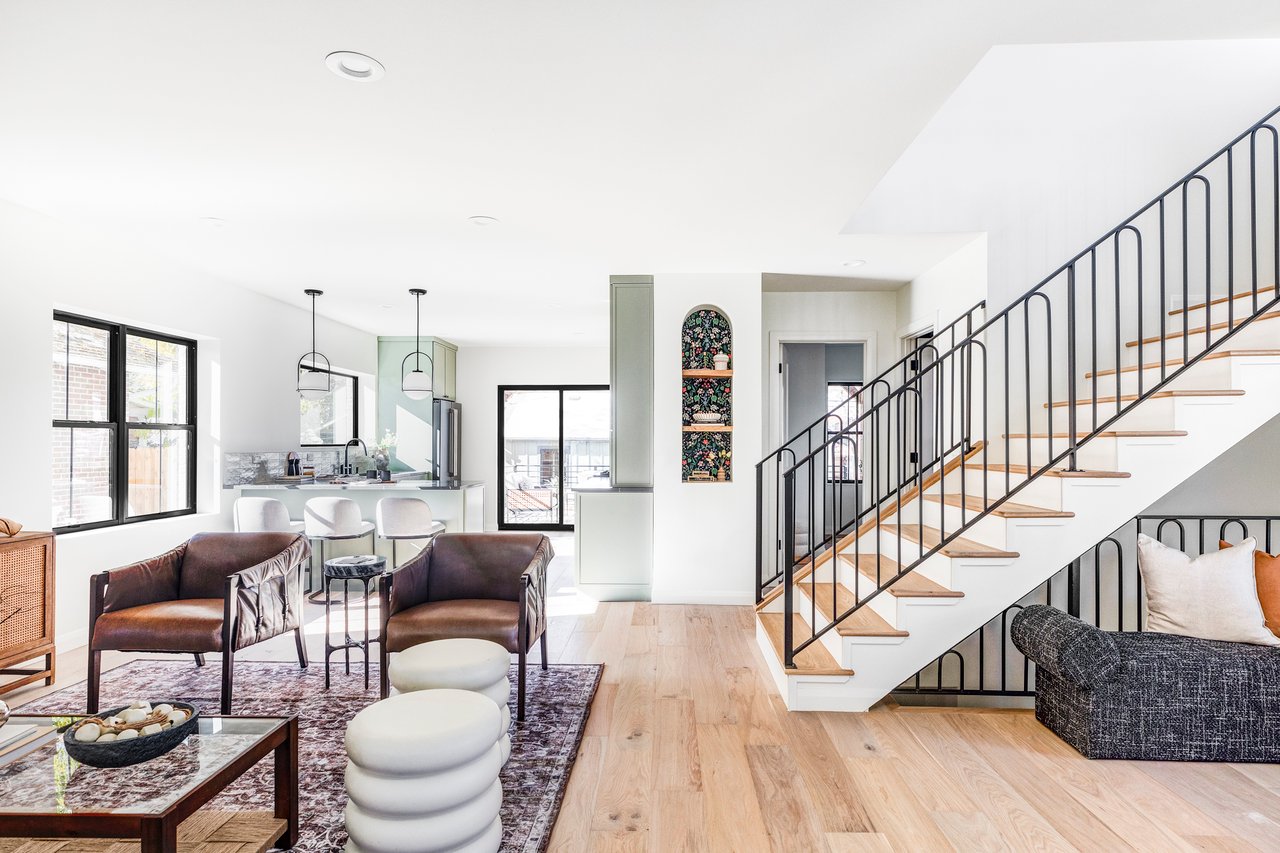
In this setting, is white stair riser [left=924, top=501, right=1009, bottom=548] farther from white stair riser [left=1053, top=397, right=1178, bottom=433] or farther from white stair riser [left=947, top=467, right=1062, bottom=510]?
white stair riser [left=1053, top=397, right=1178, bottom=433]

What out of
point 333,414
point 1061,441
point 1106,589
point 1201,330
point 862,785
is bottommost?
point 862,785

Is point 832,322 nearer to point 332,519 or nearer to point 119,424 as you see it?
point 332,519

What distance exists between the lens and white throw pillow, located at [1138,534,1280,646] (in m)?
3.00

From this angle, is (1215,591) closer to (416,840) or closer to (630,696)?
(630,696)

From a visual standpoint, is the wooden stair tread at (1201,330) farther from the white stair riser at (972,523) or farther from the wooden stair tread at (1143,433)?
the white stair riser at (972,523)

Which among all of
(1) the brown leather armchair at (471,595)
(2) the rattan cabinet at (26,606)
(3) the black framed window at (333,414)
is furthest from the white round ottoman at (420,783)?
(3) the black framed window at (333,414)

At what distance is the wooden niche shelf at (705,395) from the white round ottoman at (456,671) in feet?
10.2

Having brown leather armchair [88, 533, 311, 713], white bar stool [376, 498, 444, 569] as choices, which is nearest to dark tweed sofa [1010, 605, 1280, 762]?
brown leather armchair [88, 533, 311, 713]

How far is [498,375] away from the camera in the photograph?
9.78 meters

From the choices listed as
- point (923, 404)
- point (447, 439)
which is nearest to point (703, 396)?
point (923, 404)

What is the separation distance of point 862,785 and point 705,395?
3.52 metres

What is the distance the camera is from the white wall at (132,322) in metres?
3.91

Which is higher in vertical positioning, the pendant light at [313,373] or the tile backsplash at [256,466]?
the pendant light at [313,373]

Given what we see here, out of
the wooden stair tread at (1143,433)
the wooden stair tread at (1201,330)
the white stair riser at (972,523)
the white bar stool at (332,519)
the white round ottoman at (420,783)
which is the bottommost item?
the white round ottoman at (420,783)
